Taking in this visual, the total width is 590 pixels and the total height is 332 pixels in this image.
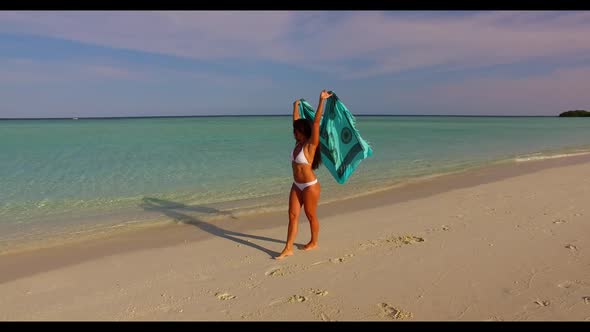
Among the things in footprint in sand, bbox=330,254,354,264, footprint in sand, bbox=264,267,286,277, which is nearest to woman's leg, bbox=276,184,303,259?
footprint in sand, bbox=264,267,286,277

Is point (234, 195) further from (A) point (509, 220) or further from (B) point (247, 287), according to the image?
(A) point (509, 220)

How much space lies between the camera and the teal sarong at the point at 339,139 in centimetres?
509

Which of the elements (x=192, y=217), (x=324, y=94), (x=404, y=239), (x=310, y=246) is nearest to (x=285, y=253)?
(x=310, y=246)

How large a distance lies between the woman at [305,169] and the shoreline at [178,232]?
677 millimetres

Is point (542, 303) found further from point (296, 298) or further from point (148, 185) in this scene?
point (148, 185)

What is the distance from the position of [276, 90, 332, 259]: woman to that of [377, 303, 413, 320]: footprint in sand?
1667 millimetres

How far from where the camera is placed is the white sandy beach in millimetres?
3291

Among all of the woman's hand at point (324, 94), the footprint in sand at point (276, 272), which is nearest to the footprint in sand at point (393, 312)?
the footprint in sand at point (276, 272)

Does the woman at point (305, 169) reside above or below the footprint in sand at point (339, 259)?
above

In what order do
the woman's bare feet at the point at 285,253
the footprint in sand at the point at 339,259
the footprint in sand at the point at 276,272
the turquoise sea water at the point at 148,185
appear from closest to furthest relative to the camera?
1. the footprint in sand at the point at 276,272
2. the footprint in sand at the point at 339,259
3. the woman's bare feet at the point at 285,253
4. the turquoise sea water at the point at 148,185

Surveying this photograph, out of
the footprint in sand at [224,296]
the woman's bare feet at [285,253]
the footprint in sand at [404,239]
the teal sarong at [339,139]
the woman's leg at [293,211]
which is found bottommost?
the footprint in sand at [224,296]

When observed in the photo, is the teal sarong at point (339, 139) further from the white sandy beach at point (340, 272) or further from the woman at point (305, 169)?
the white sandy beach at point (340, 272)
